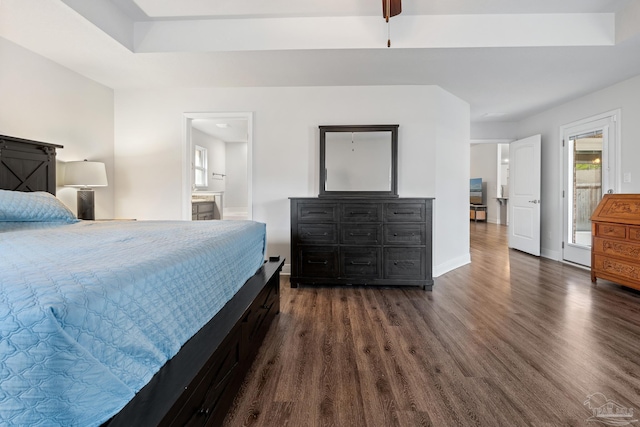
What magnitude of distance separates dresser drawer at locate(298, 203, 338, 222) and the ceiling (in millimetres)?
1520

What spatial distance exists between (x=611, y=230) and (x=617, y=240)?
0.41ft

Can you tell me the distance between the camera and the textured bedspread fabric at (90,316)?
0.59 m

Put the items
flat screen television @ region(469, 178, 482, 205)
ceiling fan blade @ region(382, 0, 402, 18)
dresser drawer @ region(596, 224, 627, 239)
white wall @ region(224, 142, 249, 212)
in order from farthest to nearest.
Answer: flat screen television @ region(469, 178, 482, 205) → white wall @ region(224, 142, 249, 212) → dresser drawer @ region(596, 224, 627, 239) → ceiling fan blade @ region(382, 0, 402, 18)

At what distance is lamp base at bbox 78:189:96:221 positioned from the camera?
10.5ft

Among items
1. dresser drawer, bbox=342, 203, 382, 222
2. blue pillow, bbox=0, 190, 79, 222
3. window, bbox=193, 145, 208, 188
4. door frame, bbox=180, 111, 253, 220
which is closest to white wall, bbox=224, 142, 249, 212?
window, bbox=193, 145, 208, 188

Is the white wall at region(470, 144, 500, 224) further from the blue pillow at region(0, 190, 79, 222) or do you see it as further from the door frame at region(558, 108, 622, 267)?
the blue pillow at region(0, 190, 79, 222)

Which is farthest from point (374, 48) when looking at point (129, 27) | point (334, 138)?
point (129, 27)

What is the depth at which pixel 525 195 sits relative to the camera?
5184mm

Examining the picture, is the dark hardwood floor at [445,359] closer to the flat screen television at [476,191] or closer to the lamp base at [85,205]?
the lamp base at [85,205]

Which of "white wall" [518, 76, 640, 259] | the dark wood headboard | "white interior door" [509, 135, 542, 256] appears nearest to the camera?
the dark wood headboard

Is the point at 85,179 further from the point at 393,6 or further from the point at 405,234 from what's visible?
the point at 405,234

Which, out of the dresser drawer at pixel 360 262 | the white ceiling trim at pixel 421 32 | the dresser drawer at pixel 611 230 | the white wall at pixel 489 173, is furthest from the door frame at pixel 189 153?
the white wall at pixel 489 173

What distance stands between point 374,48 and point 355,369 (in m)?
2.76

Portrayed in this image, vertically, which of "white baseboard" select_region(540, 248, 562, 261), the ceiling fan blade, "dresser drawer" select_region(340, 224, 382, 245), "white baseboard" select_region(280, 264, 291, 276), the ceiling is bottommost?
"white baseboard" select_region(280, 264, 291, 276)
